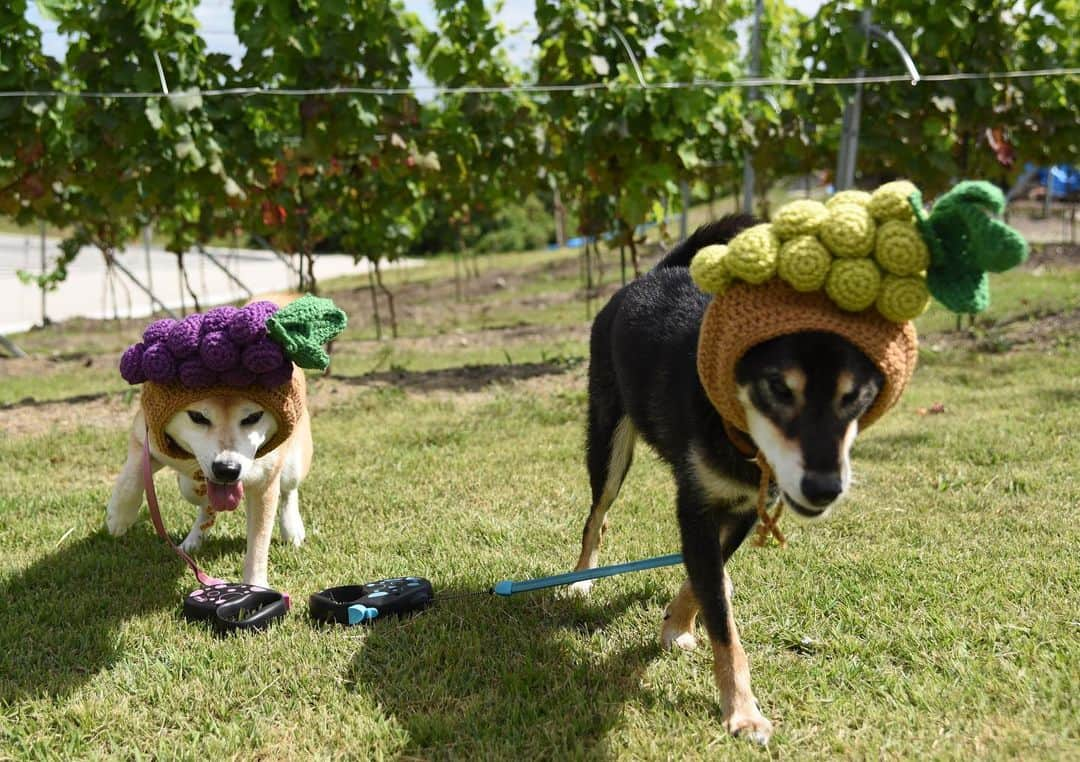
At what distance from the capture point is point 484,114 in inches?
348

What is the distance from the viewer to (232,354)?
3186 millimetres

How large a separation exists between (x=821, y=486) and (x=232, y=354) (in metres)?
2.00

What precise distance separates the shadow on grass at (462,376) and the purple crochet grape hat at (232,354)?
14.1 feet

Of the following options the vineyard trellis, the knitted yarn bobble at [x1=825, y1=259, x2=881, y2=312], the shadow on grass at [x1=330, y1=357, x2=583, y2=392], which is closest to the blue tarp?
the vineyard trellis

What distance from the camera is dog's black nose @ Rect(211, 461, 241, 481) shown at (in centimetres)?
320

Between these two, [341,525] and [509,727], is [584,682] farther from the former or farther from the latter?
[341,525]

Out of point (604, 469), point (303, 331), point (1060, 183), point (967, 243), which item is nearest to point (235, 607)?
point (303, 331)

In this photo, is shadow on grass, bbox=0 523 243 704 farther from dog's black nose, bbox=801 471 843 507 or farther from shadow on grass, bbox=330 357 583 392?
shadow on grass, bbox=330 357 583 392

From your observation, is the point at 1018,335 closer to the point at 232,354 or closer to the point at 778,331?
the point at 778,331

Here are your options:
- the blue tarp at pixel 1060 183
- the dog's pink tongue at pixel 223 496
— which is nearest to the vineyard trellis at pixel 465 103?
the dog's pink tongue at pixel 223 496

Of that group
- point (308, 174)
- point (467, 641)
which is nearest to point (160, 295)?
point (308, 174)

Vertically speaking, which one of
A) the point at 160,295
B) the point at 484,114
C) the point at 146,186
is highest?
the point at 484,114

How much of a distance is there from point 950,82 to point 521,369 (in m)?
4.99

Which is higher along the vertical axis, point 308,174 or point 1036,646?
point 308,174
